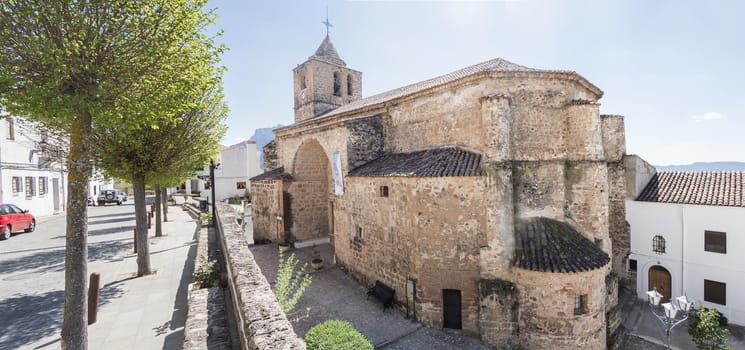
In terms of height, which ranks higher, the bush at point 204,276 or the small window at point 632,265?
the bush at point 204,276

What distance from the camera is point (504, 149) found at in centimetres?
914

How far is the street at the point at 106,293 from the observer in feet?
19.5

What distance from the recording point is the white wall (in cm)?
1216

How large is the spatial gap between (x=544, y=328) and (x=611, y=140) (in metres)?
10.3

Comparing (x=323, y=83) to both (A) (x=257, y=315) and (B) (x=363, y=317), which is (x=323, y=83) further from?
(A) (x=257, y=315)

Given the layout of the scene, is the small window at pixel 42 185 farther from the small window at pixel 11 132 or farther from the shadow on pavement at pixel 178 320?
the shadow on pavement at pixel 178 320

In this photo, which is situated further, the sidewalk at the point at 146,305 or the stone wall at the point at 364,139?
the stone wall at the point at 364,139

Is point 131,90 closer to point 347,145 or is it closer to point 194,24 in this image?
point 194,24

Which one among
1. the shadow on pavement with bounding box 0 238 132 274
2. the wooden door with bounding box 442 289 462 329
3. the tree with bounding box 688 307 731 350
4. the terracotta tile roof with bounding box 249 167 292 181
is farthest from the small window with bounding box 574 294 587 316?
the shadow on pavement with bounding box 0 238 132 274

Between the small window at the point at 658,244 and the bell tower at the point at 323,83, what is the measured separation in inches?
Answer: 781

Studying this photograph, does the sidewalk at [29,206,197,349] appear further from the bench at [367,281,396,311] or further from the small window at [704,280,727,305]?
the small window at [704,280,727,305]

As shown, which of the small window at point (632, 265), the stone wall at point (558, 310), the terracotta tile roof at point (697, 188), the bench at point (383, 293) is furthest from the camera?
the small window at point (632, 265)

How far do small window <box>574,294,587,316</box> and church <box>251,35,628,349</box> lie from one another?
28 millimetres

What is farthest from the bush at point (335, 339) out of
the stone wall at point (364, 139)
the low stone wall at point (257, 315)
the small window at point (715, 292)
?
the small window at point (715, 292)
